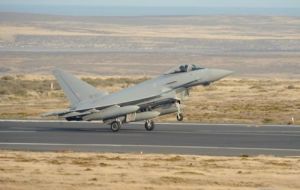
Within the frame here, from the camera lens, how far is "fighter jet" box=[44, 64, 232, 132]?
120 feet

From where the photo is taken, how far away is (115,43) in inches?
6407

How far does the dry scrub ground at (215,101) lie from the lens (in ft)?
148

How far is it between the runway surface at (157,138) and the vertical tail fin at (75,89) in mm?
1529

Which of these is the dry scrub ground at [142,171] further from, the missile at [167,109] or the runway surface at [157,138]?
the missile at [167,109]

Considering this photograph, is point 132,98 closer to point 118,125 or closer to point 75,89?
point 118,125

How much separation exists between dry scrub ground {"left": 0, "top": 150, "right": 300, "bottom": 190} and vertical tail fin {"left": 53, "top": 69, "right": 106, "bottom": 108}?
25.9 ft

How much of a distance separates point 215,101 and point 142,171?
31.1 m

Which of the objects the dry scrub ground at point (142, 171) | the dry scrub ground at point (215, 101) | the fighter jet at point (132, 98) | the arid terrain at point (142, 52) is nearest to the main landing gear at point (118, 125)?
the fighter jet at point (132, 98)

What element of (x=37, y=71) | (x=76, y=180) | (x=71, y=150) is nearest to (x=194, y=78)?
(x=71, y=150)

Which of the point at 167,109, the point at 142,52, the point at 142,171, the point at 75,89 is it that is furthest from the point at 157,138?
the point at 142,52

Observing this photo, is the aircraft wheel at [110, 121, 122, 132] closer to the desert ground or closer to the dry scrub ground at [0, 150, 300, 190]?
the desert ground

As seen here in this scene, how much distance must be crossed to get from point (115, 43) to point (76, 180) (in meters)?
141

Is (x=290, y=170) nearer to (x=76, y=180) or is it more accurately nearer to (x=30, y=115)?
(x=76, y=180)

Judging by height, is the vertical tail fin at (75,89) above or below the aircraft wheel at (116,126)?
above
